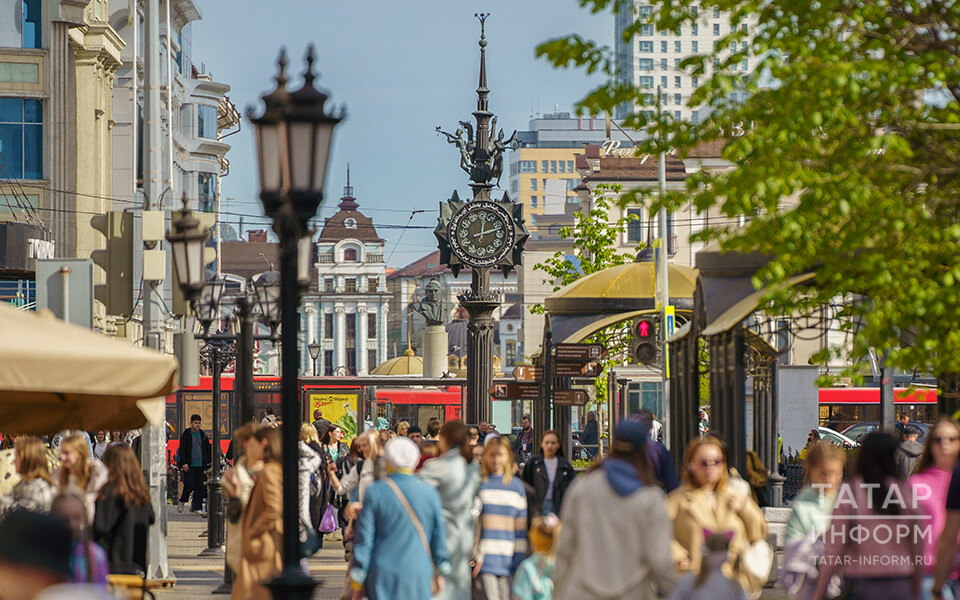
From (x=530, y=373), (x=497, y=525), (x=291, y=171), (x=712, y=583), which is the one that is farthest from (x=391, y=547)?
(x=530, y=373)

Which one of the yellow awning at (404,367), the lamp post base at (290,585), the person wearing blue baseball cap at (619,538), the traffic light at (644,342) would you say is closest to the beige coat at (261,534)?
the lamp post base at (290,585)

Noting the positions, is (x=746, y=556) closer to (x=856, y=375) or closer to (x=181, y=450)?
(x=856, y=375)

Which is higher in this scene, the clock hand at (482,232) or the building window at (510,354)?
the clock hand at (482,232)

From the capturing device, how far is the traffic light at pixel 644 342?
79.7ft

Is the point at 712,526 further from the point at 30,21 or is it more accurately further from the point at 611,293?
the point at 30,21

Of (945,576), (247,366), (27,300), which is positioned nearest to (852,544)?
(945,576)

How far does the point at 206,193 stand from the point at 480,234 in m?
36.8

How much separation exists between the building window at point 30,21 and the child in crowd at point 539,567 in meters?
41.6

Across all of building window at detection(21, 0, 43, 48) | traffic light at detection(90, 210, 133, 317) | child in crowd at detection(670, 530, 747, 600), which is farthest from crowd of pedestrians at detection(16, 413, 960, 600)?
building window at detection(21, 0, 43, 48)

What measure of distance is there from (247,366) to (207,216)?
2.99m

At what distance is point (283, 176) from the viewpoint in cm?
885

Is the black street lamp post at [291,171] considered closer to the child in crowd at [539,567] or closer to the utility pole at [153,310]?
the child in crowd at [539,567]

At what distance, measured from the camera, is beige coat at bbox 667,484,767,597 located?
885cm

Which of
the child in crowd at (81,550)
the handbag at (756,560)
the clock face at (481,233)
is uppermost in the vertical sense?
the clock face at (481,233)
